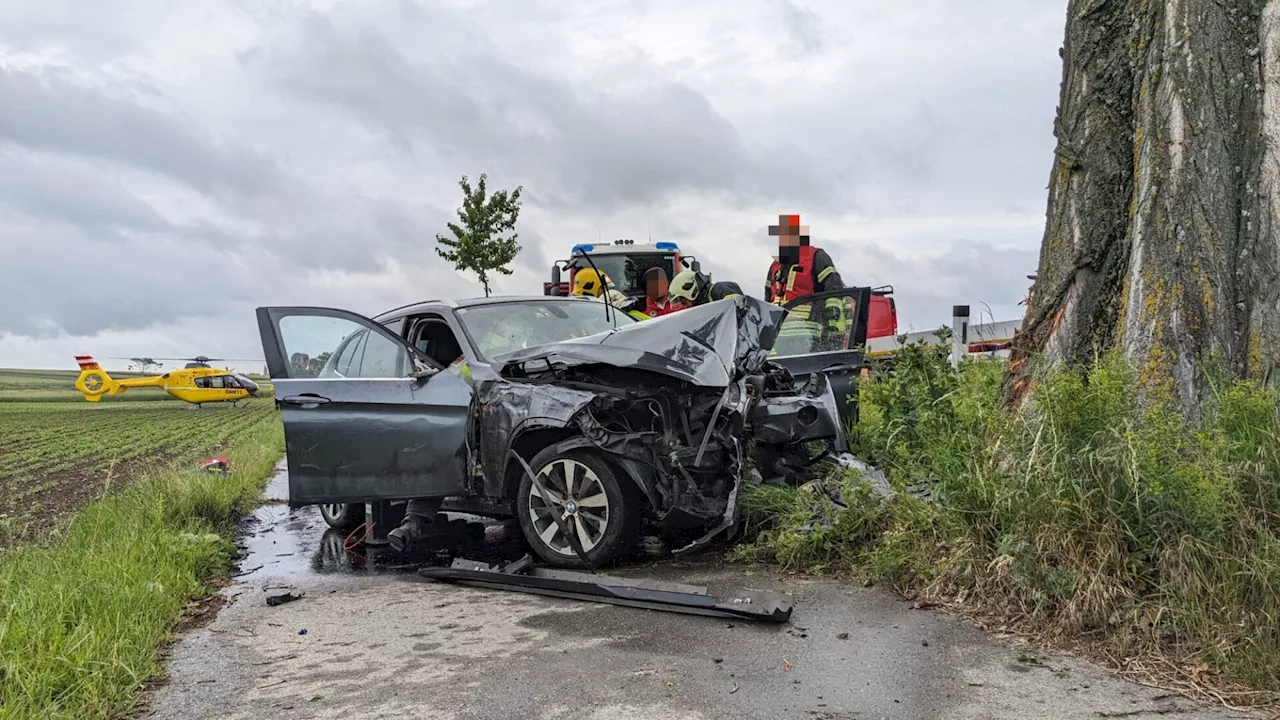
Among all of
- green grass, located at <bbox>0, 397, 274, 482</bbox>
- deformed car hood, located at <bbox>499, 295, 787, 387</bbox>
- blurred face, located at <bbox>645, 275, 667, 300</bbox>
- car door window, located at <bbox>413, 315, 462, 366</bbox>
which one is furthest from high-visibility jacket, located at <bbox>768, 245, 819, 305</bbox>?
green grass, located at <bbox>0, 397, 274, 482</bbox>

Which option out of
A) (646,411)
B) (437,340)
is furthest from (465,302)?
(646,411)

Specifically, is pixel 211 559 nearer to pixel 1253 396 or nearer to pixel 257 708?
pixel 257 708

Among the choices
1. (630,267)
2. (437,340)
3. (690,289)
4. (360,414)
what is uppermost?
(630,267)

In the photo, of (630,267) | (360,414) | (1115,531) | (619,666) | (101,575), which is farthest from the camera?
(630,267)

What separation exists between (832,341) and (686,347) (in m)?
2.57

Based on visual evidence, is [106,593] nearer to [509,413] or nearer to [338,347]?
[338,347]

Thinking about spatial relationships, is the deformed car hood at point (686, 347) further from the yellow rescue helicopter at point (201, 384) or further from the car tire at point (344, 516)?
the yellow rescue helicopter at point (201, 384)

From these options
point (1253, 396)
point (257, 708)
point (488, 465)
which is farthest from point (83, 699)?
point (1253, 396)

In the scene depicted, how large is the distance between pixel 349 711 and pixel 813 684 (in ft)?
5.64

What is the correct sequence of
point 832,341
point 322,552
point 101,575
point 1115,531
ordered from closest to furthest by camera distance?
point 1115,531
point 101,575
point 322,552
point 832,341

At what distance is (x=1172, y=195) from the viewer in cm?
489

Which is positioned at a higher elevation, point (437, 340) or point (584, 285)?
point (584, 285)

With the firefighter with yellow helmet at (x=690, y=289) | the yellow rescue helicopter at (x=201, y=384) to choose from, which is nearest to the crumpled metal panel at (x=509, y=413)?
the firefighter with yellow helmet at (x=690, y=289)

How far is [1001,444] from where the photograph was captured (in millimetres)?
4664
